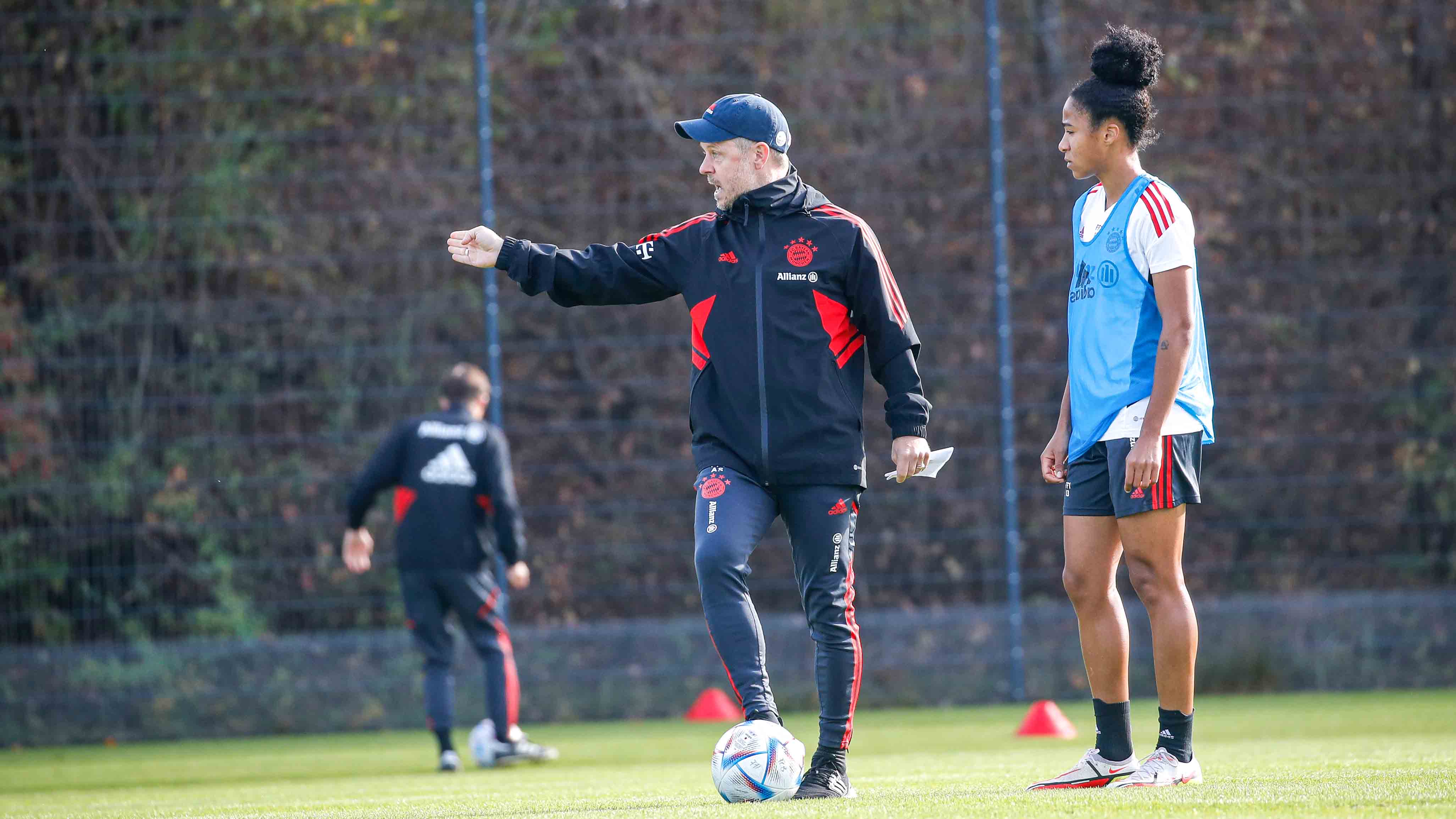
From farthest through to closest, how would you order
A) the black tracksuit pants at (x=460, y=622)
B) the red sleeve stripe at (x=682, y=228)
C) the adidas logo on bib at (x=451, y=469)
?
the adidas logo on bib at (x=451, y=469) < the black tracksuit pants at (x=460, y=622) < the red sleeve stripe at (x=682, y=228)

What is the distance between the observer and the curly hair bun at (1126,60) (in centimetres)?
436

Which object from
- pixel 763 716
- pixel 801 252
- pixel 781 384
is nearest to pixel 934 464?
pixel 781 384

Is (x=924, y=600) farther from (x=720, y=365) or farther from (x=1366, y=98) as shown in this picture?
(x=720, y=365)

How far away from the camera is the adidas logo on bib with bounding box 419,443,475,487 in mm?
7516

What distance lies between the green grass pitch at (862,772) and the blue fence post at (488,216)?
178 cm

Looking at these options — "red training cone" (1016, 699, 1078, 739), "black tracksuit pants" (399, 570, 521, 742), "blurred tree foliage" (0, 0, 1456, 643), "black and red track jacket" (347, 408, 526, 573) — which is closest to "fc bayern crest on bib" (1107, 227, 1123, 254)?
"red training cone" (1016, 699, 1078, 739)

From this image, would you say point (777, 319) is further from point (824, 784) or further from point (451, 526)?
point (451, 526)

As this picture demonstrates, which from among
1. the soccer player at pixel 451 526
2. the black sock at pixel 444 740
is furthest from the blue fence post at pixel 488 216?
the black sock at pixel 444 740

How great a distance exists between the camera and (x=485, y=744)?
7105 millimetres

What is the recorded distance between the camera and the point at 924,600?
954 cm

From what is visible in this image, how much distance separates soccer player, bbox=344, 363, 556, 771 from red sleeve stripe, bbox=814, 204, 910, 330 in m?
3.46

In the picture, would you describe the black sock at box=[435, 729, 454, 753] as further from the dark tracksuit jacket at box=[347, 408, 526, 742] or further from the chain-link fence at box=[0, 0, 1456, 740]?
the chain-link fence at box=[0, 0, 1456, 740]

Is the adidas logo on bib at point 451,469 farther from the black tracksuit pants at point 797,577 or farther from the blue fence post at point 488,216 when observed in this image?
the black tracksuit pants at point 797,577

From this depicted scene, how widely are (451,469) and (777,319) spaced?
3583mm
